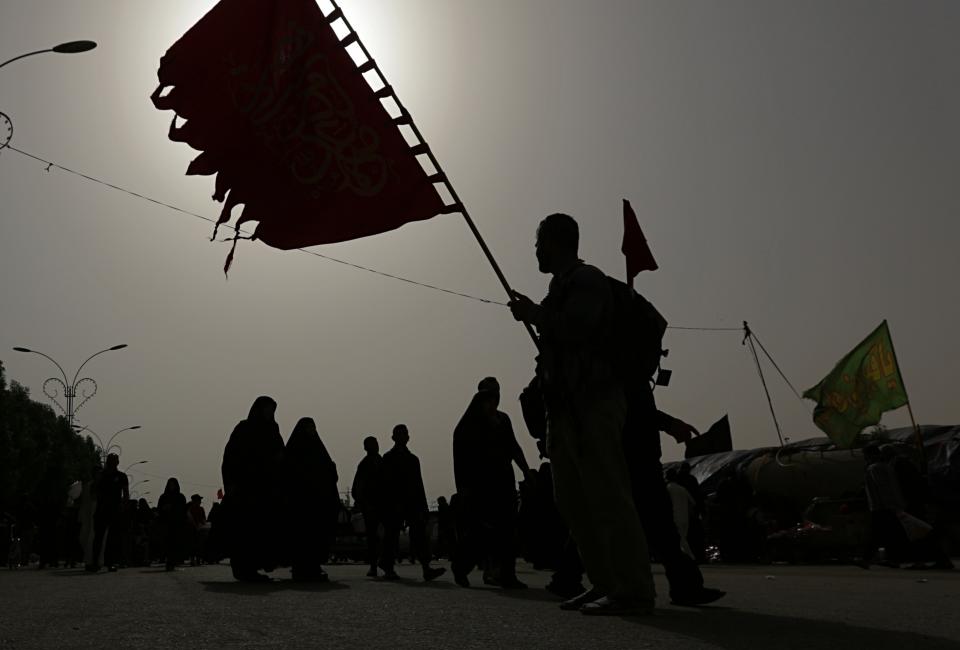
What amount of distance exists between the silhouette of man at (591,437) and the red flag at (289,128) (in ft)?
6.84

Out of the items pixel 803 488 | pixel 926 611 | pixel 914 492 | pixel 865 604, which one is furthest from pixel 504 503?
pixel 803 488

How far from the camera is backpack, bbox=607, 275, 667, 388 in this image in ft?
19.4

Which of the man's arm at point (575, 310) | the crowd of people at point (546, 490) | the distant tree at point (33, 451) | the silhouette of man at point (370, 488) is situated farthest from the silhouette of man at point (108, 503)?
the distant tree at point (33, 451)

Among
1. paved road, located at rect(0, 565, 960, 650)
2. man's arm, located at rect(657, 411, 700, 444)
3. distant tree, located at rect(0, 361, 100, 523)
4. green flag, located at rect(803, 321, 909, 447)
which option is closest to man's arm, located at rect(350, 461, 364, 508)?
paved road, located at rect(0, 565, 960, 650)

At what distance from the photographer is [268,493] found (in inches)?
488

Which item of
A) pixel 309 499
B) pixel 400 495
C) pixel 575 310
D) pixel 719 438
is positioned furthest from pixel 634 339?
pixel 719 438

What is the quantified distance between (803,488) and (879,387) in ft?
10.4

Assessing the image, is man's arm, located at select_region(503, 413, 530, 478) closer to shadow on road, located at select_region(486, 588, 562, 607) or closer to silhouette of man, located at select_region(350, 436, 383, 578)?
shadow on road, located at select_region(486, 588, 562, 607)

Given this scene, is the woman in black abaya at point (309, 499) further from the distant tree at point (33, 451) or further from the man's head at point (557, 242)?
the distant tree at point (33, 451)

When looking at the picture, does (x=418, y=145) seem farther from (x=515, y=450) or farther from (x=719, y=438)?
(x=719, y=438)

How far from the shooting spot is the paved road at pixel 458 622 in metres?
4.45

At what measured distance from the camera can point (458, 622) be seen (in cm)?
546

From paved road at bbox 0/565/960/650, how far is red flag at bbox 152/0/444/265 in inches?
101

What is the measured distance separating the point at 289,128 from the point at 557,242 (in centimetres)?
262
